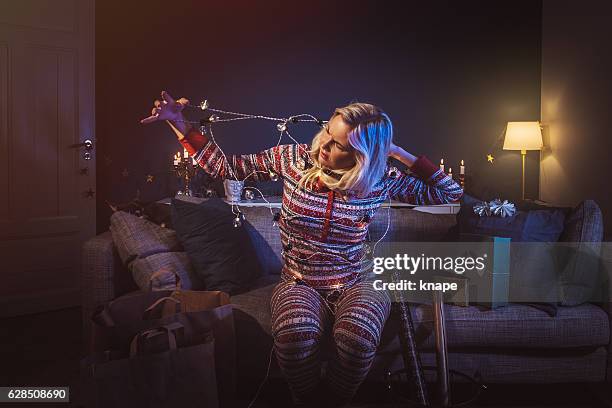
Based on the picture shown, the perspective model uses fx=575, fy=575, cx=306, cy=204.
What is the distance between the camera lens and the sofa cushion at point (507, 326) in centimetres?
230

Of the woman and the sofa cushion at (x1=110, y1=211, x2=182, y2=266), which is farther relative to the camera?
the sofa cushion at (x1=110, y1=211, x2=182, y2=266)

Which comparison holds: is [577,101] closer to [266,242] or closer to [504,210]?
[504,210]

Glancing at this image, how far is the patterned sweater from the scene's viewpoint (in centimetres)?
212

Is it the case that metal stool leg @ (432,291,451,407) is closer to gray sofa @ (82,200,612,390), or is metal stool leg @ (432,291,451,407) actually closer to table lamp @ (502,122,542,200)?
gray sofa @ (82,200,612,390)

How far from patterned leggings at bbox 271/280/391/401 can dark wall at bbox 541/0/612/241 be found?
249cm

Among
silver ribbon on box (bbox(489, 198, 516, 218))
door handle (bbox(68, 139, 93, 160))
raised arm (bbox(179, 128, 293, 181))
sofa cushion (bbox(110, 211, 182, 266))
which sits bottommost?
sofa cushion (bbox(110, 211, 182, 266))

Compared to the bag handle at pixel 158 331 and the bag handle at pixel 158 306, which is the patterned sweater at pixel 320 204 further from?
the bag handle at pixel 158 331

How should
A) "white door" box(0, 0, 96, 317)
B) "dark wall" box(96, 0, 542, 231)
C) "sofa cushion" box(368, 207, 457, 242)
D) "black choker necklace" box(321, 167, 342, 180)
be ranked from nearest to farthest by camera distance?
1. "black choker necklace" box(321, 167, 342, 180)
2. "sofa cushion" box(368, 207, 457, 242)
3. "white door" box(0, 0, 96, 317)
4. "dark wall" box(96, 0, 542, 231)

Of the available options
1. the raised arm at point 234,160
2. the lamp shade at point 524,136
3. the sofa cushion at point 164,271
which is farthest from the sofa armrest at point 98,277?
the lamp shade at point 524,136

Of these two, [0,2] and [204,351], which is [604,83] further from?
[0,2]

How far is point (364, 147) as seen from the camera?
2.00 m

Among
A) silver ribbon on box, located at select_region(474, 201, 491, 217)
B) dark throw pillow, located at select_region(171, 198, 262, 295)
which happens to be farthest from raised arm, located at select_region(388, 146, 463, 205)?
dark throw pillow, located at select_region(171, 198, 262, 295)

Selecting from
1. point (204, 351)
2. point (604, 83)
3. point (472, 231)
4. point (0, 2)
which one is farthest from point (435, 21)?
point (204, 351)

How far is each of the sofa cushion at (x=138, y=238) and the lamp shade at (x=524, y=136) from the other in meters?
3.20
